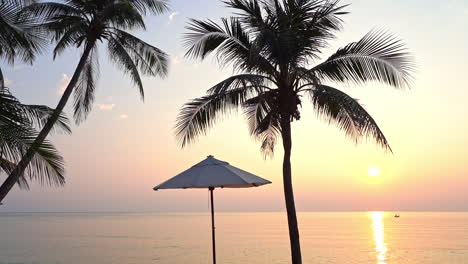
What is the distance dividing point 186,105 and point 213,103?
2.06 ft

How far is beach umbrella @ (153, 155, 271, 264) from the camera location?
9.38 meters

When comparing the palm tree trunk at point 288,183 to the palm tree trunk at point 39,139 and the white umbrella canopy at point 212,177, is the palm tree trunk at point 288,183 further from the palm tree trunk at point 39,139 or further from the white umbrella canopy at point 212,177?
the palm tree trunk at point 39,139

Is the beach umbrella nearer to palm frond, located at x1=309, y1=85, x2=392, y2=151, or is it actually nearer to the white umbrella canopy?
the white umbrella canopy

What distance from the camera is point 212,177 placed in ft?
31.3

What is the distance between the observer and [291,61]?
10.7 meters

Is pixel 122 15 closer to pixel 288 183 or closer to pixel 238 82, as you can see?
pixel 238 82

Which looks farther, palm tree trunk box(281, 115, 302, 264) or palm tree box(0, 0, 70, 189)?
palm tree trunk box(281, 115, 302, 264)

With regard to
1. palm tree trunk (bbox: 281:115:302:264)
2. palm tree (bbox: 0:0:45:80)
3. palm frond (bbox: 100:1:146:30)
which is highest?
palm frond (bbox: 100:1:146:30)

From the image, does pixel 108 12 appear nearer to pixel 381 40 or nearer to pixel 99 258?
pixel 381 40

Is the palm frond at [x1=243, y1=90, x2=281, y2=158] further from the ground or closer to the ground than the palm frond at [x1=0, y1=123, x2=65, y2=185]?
further from the ground

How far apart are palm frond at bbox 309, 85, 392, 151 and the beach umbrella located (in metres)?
2.35

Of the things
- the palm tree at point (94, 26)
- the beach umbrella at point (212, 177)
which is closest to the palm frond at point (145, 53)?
the palm tree at point (94, 26)

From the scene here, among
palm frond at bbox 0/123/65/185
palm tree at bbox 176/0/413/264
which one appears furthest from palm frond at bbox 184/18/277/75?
palm frond at bbox 0/123/65/185

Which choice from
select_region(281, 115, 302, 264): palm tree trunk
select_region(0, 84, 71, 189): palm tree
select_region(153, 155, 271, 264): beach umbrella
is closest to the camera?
select_region(0, 84, 71, 189): palm tree
